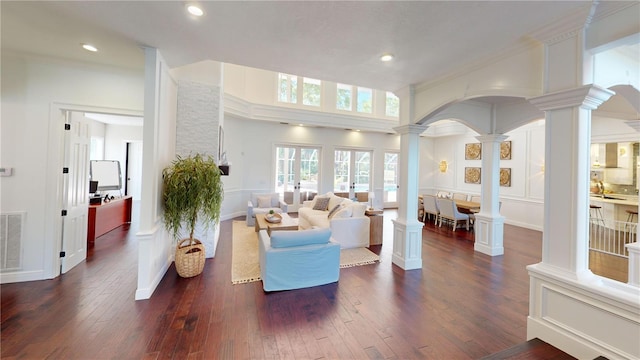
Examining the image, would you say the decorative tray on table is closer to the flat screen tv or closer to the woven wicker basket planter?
the woven wicker basket planter

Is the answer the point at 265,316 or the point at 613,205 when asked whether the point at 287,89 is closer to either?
the point at 265,316

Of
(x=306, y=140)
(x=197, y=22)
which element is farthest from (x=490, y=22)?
(x=306, y=140)

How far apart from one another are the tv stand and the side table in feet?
17.9

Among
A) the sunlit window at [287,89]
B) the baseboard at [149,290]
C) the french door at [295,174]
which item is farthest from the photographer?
the french door at [295,174]

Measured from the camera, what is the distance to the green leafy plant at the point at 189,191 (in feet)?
10.6

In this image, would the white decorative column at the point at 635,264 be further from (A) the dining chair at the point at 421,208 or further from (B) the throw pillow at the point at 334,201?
(A) the dining chair at the point at 421,208

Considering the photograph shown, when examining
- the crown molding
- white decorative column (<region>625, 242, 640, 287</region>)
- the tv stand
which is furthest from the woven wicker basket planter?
white decorative column (<region>625, 242, 640, 287</region>)

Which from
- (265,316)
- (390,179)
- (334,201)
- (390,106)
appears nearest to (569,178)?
(265,316)

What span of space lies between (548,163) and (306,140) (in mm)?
7196

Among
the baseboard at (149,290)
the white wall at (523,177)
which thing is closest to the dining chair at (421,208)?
the white wall at (523,177)

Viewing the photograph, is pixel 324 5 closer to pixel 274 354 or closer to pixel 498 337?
pixel 274 354

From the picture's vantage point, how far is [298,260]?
3.15m

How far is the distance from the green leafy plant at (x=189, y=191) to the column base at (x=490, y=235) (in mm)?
4891

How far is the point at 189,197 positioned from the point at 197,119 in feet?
5.11
